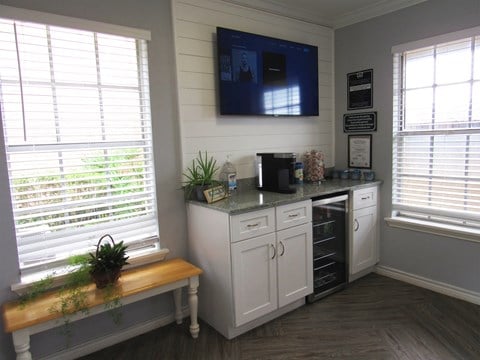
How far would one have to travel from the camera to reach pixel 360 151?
11.7 feet

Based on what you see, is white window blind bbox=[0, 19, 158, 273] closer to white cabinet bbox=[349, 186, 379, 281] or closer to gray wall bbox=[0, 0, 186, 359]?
gray wall bbox=[0, 0, 186, 359]

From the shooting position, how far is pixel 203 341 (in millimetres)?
2469

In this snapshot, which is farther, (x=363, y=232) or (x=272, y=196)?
(x=363, y=232)

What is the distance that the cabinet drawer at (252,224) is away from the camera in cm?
234

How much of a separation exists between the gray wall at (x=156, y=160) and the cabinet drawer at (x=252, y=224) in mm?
599

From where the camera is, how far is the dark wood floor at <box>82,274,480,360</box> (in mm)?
2299

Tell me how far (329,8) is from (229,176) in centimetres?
192

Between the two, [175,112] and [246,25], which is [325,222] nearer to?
[175,112]

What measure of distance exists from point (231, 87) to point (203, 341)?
196cm

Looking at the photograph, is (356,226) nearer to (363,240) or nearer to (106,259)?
(363,240)

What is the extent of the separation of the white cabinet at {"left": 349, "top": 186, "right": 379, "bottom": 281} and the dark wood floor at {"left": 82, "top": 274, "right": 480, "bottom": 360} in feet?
1.33

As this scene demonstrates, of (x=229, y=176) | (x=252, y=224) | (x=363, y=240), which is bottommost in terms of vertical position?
(x=363, y=240)

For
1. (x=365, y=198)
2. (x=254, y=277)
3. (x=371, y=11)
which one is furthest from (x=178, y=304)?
(x=371, y=11)

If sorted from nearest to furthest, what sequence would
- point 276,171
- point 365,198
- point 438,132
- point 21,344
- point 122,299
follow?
1. point 21,344
2. point 122,299
3. point 276,171
4. point 438,132
5. point 365,198
